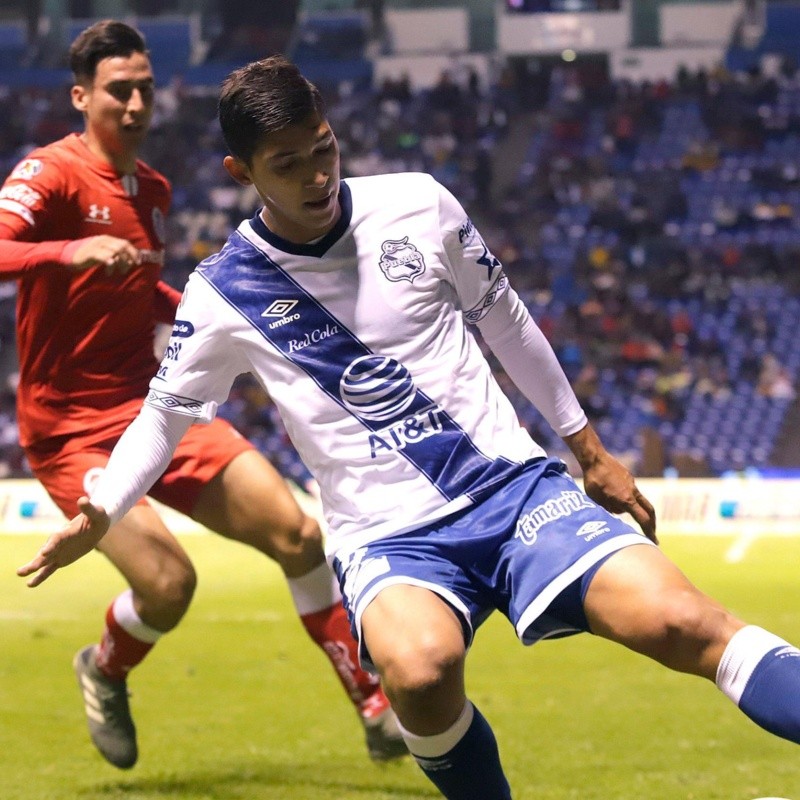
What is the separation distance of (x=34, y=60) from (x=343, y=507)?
95.1 feet

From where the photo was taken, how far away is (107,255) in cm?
364

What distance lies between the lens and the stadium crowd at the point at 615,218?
18.6 metres

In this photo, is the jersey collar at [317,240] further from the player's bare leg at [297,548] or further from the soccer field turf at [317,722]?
the soccer field turf at [317,722]

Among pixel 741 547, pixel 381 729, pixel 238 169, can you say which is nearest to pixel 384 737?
pixel 381 729

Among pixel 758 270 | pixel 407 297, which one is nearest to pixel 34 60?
pixel 758 270

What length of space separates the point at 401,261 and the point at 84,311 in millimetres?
1864

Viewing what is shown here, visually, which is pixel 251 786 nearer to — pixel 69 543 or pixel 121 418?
pixel 121 418

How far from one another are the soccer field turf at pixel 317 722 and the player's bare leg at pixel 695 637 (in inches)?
65.7

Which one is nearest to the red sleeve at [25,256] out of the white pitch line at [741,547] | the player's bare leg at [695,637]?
the player's bare leg at [695,637]

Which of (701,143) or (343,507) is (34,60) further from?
(343,507)

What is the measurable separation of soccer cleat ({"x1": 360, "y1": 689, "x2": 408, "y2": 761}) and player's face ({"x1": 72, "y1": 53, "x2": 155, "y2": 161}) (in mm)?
2142

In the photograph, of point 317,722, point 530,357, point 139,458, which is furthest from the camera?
point 317,722

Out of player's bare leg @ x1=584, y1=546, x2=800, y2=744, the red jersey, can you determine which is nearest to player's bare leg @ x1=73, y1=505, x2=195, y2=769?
the red jersey

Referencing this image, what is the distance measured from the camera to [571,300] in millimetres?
21219
